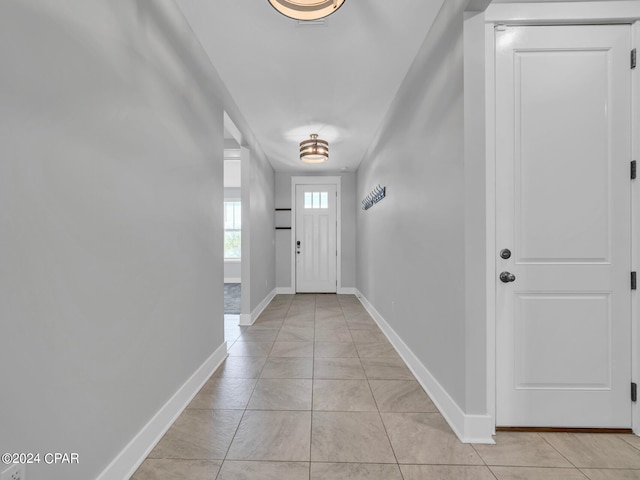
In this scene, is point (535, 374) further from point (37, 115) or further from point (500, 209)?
point (37, 115)

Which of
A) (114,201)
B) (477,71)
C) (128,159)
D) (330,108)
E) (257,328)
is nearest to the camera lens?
(114,201)

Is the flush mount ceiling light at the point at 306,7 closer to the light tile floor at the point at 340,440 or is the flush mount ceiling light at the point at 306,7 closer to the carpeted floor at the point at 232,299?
the light tile floor at the point at 340,440

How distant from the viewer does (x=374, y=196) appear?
4.28 m

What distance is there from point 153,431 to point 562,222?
8.24 feet

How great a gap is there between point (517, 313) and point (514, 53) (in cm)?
147

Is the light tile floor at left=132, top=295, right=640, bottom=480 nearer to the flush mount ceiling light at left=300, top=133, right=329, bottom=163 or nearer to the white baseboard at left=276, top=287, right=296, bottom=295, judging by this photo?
the flush mount ceiling light at left=300, top=133, right=329, bottom=163

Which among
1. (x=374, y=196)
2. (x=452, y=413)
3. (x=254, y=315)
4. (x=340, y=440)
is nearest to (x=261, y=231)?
(x=254, y=315)

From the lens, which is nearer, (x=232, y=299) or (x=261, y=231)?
(x=261, y=231)

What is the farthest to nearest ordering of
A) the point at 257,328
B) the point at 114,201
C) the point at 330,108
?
the point at 257,328 → the point at 330,108 → the point at 114,201

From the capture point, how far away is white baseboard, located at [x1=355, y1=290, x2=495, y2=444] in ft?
5.48

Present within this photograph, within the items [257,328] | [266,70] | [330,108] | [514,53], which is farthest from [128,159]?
[257,328]

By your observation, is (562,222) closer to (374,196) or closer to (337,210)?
(374,196)

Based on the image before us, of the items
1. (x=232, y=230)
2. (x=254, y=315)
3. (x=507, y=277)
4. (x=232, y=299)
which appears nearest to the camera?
(x=507, y=277)

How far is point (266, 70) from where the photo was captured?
8.63 ft
